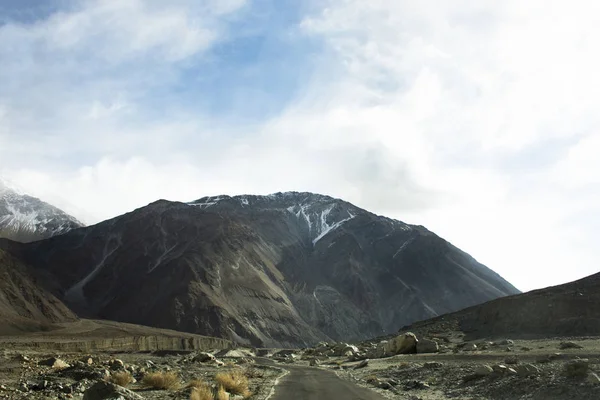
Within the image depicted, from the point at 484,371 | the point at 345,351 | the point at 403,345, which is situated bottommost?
the point at 345,351

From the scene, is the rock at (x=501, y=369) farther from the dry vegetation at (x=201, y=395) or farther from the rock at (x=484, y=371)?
the dry vegetation at (x=201, y=395)

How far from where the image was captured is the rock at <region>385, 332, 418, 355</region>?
51594 mm

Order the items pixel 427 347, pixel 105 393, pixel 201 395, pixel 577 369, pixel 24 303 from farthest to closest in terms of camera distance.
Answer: pixel 24 303 → pixel 427 347 → pixel 201 395 → pixel 577 369 → pixel 105 393

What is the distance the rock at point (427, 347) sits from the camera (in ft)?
163

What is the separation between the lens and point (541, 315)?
202ft

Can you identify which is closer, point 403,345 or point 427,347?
point 427,347

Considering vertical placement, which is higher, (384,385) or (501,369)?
(501,369)

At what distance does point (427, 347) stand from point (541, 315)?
18967 mm

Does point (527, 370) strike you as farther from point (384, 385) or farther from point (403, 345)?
point (403, 345)

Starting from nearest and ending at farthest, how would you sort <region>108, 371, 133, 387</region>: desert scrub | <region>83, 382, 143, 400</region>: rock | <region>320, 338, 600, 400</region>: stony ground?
<region>83, 382, 143, 400</region>: rock → <region>320, 338, 600, 400</region>: stony ground → <region>108, 371, 133, 387</region>: desert scrub

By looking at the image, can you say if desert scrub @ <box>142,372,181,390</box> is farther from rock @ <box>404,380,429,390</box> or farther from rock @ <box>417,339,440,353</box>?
rock @ <box>417,339,440,353</box>

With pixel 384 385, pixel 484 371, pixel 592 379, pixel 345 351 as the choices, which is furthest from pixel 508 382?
pixel 345 351

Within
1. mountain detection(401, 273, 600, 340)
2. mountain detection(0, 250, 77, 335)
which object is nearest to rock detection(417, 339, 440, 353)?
mountain detection(401, 273, 600, 340)

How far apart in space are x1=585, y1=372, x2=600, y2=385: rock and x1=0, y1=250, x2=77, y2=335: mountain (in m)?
104
